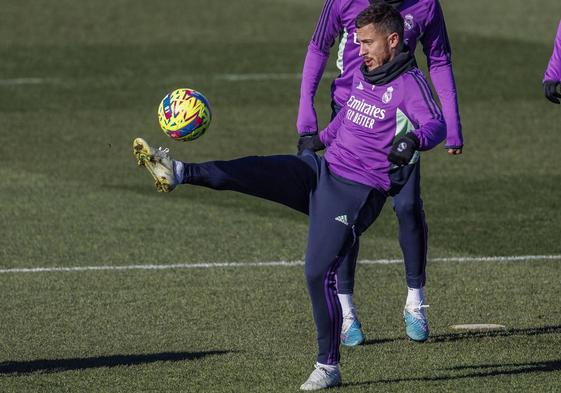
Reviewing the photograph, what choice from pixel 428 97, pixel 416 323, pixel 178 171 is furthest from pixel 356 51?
pixel 178 171

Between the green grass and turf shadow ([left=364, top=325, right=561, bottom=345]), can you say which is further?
turf shadow ([left=364, top=325, right=561, bottom=345])

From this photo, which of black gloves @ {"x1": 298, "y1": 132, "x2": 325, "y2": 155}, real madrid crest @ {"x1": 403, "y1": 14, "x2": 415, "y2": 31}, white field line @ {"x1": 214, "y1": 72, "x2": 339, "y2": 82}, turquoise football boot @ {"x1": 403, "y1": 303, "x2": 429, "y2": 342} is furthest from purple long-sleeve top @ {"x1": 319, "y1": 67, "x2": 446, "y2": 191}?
white field line @ {"x1": 214, "y1": 72, "x2": 339, "y2": 82}

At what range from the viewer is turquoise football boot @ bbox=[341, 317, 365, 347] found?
31.6 feet

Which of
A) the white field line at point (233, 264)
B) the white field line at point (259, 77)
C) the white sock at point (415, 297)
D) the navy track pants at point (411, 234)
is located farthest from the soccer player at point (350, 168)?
the white field line at point (259, 77)

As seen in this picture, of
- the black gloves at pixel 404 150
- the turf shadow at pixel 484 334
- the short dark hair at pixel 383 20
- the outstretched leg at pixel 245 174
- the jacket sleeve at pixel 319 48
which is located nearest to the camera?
the outstretched leg at pixel 245 174

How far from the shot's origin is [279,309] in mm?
10641

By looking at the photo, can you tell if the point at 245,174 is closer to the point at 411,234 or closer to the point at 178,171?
the point at 178,171

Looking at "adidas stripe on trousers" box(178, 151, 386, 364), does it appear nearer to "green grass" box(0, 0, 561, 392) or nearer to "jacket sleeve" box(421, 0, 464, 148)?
"green grass" box(0, 0, 561, 392)

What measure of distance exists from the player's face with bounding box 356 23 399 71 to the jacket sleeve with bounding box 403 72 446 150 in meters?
0.18

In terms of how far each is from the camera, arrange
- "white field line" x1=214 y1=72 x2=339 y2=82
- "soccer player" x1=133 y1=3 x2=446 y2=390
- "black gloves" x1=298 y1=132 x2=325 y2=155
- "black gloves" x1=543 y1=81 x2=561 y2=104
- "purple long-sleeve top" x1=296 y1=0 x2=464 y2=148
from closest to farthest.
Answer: "soccer player" x1=133 y1=3 x2=446 y2=390
"black gloves" x1=298 y1=132 x2=325 y2=155
"purple long-sleeve top" x1=296 y1=0 x2=464 y2=148
"black gloves" x1=543 y1=81 x2=561 y2=104
"white field line" x1=214 y1=72 x2=339 y2=82

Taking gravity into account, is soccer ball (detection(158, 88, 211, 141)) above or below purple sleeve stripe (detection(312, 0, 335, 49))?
Result: below

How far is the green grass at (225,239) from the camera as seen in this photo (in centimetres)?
905

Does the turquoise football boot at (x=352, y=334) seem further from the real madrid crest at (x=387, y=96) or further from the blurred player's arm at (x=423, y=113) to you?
the real madrid crest at (x=387, y=96)

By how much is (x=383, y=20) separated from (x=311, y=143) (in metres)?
1.34
